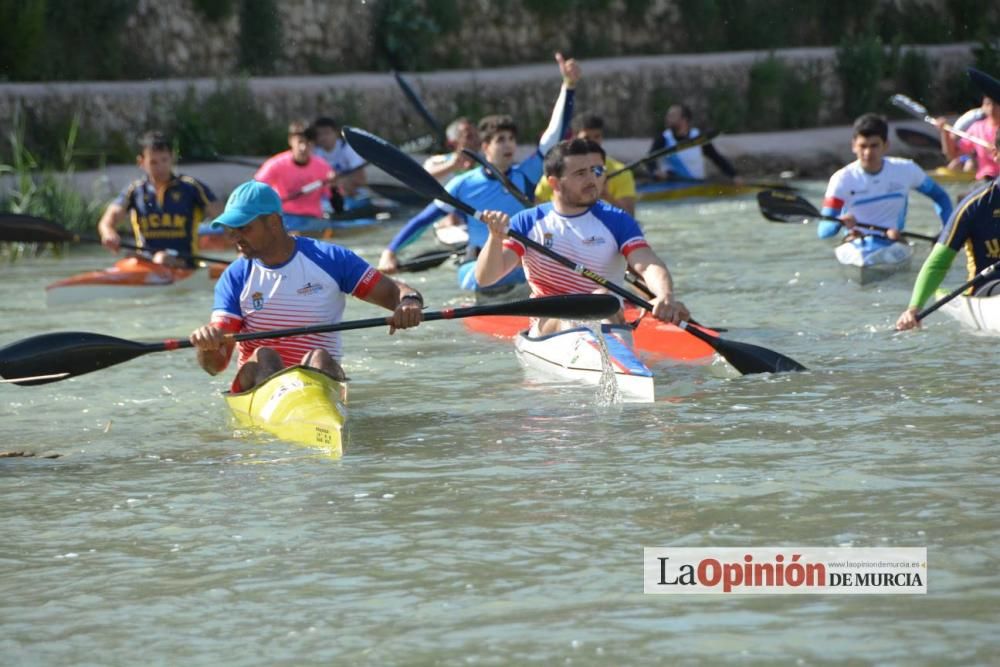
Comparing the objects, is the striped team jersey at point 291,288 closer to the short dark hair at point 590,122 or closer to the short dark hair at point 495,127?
the short dark hair at point 495,127

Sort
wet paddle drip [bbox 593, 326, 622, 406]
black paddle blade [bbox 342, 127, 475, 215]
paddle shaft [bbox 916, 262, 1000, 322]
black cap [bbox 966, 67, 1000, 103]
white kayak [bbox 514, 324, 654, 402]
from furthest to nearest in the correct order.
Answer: black cap [bbox 966, 67, 1000, 103], black paddle blade [bbox 342, 127, 475, 215], paddle shaft [bbox 916, 262, 1000, 322], wet paddle drip [bbox 593, 326, 622, 406], white kayak [bbox 514, 324, 654, 402]

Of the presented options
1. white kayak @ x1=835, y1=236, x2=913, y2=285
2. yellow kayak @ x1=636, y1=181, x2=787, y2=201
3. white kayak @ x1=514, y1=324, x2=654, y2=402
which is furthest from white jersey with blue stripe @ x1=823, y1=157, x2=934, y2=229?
yellow kayak @ x1=636, y1=181, x2=787, y2=201

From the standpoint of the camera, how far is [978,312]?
9.40 metres

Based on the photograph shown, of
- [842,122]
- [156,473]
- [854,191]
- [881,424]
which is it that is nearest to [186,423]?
[156,473]

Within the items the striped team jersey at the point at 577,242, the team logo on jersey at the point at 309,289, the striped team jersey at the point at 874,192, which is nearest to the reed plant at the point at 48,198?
the striped team jersey at the point at 874,192

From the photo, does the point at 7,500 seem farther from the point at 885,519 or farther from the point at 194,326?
the point at 194,326

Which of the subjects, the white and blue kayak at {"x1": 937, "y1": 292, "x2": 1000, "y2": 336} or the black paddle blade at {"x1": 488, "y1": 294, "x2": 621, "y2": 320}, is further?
the white and blue kayak at {"x1": 937, "y1": 292, "x2": 1000, "y2": 336}

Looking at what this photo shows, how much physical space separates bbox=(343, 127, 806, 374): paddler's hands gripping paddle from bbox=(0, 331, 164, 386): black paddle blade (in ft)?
6.26

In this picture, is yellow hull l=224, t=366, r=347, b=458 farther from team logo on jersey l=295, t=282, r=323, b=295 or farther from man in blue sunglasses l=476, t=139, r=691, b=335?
man in blue sunglasses l=476, t=139, r=691, b=335

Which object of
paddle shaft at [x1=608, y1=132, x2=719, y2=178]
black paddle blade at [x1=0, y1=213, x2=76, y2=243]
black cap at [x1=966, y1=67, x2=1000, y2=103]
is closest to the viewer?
black paddle blade at [x1=0, y1=213, x2=76, y2=243]

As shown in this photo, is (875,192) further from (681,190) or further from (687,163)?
(687,163)

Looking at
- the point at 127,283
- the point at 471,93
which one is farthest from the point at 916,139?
the point at 471,93

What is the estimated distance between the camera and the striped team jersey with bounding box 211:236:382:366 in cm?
758

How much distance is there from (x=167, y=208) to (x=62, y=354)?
5.27 m
